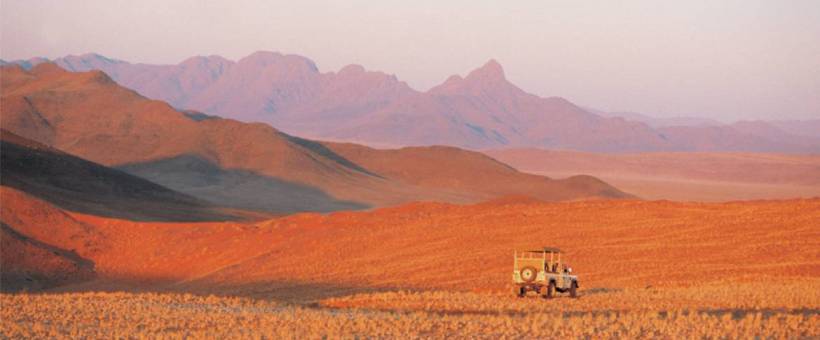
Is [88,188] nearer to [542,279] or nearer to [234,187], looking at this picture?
[234,187]

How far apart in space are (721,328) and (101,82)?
128305 mm

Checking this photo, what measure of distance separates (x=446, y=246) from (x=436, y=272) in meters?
4.68

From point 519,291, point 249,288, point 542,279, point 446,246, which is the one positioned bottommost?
point 249,288

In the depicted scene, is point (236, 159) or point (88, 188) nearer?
point (88, 188)

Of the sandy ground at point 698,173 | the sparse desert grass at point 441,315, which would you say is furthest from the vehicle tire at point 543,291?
the sandy ground at point 698,173

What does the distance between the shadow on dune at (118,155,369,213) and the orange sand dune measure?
37.6 metres

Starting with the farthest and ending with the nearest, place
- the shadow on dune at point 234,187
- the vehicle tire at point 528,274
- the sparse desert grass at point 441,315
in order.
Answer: the shadow on dune at point 234,187
the vehicle tire at point 528,274
the sparse desert grass at point 441,315

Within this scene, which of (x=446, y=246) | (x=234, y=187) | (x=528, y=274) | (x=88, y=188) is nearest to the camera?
(x=528, y=274)

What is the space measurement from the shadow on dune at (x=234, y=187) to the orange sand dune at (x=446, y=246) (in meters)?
37.6

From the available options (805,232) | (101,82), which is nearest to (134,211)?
(805,232)

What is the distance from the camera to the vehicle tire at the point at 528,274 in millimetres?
23969

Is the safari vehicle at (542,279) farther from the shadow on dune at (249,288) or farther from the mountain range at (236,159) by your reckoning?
the mountain range at (236,159)

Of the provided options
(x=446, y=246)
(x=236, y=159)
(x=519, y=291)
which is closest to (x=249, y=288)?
(x=446, y=246)

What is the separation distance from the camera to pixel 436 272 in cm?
3225
